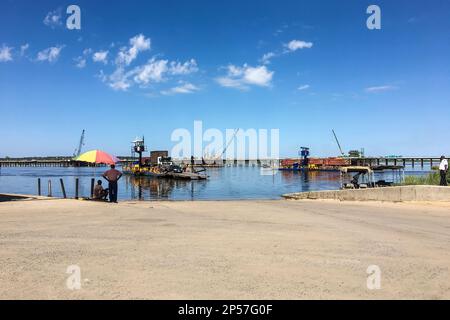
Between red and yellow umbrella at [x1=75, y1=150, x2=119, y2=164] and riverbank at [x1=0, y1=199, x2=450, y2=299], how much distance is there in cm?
727

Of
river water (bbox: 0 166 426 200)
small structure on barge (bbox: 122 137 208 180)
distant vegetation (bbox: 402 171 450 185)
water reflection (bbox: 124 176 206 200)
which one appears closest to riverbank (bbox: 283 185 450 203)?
distant vegetation (bbox: 402 171 450 185)

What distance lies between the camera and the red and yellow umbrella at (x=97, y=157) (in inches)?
738

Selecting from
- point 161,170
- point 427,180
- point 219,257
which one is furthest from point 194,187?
point 219,257

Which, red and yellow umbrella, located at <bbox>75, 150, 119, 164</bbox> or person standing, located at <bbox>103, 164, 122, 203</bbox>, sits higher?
red and yellow umbrella, located at <bbox>75, 150, 119, 164</bbox>

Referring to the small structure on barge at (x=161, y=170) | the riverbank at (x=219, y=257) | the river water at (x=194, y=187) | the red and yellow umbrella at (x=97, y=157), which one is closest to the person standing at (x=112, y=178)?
the red and yellow umbrella at (x=97, y=157)

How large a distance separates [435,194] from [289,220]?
909 cm

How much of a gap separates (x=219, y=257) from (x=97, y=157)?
13895mm

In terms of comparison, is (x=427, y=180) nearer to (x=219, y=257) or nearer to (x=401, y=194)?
(x=401, y=194)

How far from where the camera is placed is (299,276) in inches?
224

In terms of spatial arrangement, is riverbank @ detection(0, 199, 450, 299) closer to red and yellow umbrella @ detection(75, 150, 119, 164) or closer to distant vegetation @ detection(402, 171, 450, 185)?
red and yellow umbrella @ detection(75, 150, 119, 164)

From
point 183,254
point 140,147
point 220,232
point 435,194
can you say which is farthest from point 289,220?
point 140,147

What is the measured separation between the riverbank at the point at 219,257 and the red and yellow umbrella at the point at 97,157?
727 cm

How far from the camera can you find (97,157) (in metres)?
19.2

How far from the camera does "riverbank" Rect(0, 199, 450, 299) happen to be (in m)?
5.12
